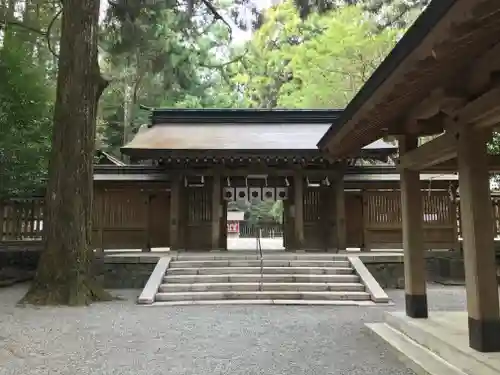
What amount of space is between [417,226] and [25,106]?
10.4 meters

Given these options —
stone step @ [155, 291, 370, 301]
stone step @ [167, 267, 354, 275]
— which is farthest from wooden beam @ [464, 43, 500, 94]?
stone step @ [167, 267, 354, 275]

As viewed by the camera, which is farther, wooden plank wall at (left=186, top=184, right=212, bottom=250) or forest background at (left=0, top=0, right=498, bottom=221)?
wooden plank wall at (left=186, top=184, right=212, bottom=250)

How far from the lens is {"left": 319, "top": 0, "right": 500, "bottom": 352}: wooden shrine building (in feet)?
9.39

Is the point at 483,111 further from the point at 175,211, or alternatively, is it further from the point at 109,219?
the point at 109,219

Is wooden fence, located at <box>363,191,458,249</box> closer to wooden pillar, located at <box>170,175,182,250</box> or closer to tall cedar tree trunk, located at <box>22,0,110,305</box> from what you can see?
wooden pillar, located at <box>170,175,182,250</box>

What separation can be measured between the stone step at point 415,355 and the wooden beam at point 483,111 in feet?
7.26

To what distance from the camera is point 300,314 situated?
767cm

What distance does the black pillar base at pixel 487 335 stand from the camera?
13.2ft

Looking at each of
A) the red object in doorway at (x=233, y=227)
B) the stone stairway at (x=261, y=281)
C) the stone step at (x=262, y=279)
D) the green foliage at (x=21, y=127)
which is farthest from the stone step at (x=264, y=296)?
the red object in doorway at (x=233, y=227)

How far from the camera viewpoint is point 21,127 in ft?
38.3

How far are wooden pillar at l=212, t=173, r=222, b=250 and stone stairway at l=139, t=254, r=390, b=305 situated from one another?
51.7 inches

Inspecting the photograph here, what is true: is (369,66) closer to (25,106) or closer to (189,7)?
(189,7)

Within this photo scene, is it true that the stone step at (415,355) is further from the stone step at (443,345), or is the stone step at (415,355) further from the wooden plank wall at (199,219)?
the wooden plank wall at (199,219)

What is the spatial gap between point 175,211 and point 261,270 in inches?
136
